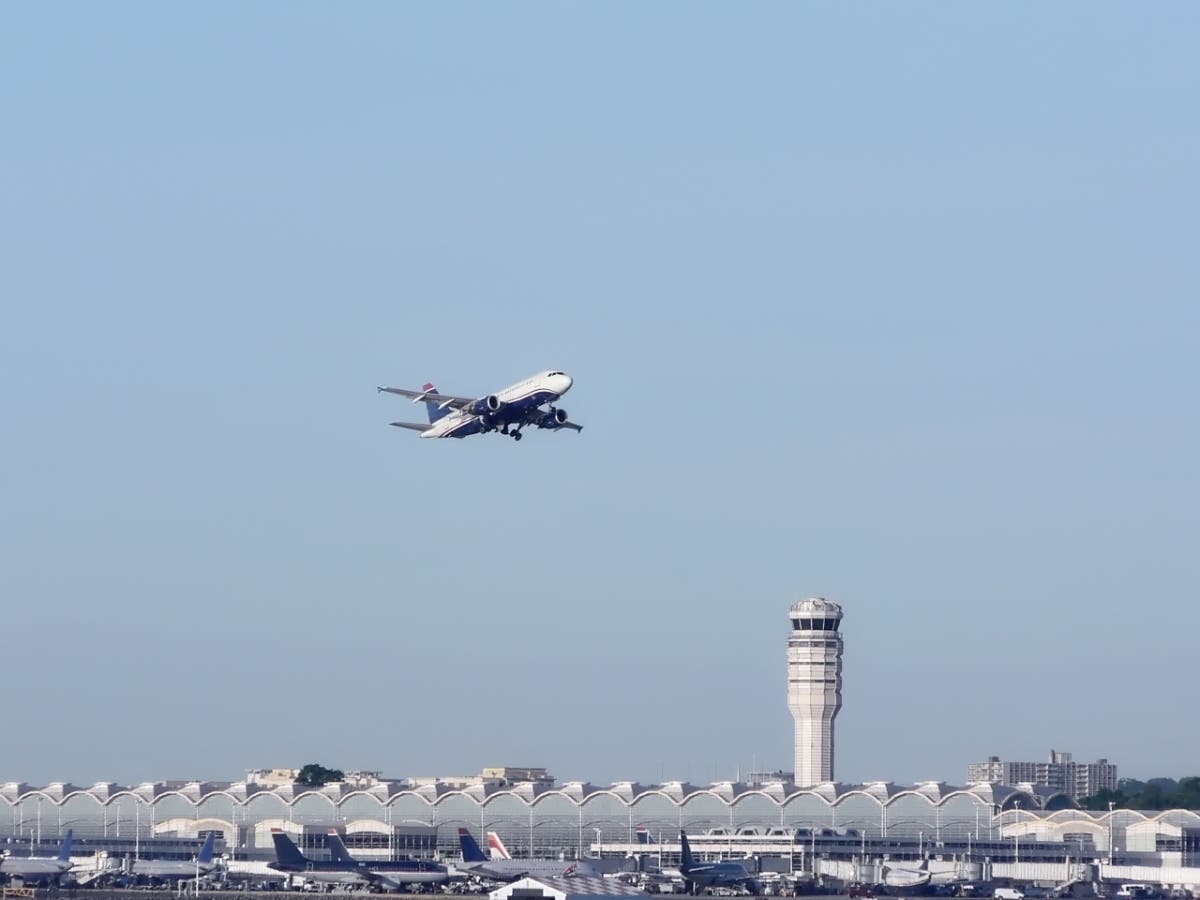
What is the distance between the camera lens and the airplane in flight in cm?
13975

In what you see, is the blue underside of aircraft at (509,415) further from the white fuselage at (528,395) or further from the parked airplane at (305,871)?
the parked airplane at (305,871)

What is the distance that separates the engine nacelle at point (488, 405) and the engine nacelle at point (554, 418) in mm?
2929

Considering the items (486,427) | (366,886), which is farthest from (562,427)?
(366,886)

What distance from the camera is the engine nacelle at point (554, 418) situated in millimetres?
139750

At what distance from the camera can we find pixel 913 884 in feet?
641

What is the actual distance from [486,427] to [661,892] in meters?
69.0

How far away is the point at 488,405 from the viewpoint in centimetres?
14050

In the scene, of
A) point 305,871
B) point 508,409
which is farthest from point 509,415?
point 305,871

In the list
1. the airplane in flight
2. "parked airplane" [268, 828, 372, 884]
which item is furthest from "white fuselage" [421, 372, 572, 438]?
"parked airplane" [268, 828, 372, 884]

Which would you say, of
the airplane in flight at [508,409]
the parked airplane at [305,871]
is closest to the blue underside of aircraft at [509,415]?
the airplane in flight at [508,409]

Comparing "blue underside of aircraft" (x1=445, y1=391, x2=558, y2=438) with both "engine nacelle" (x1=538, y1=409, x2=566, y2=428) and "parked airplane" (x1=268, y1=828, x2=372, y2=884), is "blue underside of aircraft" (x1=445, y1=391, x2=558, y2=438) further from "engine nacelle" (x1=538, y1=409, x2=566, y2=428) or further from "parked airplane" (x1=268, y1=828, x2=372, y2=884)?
"parked airplane" (x1=268, y1=828, x2=372, y2=884)

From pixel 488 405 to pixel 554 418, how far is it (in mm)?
4328

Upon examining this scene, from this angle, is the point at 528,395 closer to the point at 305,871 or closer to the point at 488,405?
the point at 488,405

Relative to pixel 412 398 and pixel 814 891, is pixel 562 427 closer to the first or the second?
pixel 412 398
